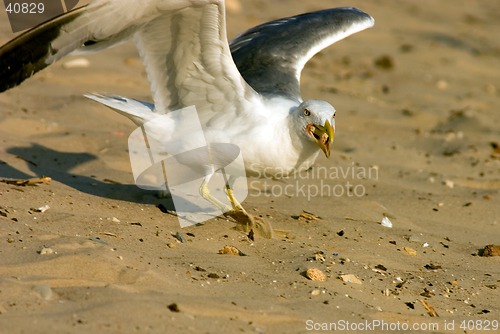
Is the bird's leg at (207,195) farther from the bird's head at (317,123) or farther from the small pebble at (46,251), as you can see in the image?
the small pebble at (46,251)

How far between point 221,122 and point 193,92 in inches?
10.0

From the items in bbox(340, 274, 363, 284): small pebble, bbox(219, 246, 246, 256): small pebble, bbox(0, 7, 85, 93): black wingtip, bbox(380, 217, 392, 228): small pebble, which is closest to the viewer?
bbox(0, 7, 85, 93): black wingtip


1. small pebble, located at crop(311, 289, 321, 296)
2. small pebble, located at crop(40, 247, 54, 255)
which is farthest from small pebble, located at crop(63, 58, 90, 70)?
small pebble, located at crop(311, 289, 321, 296)

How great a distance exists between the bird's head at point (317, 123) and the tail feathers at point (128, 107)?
946 millimetres

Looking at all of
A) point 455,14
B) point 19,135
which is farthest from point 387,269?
point 455,14

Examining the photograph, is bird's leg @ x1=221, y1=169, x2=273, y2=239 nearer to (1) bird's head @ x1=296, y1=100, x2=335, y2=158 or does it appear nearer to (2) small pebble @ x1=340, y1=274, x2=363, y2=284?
(1) bird's head @ x1=296, y1=100, x2=335, y2=158

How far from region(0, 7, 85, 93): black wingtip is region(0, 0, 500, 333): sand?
29.6 inches

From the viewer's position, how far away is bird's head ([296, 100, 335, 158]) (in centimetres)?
488

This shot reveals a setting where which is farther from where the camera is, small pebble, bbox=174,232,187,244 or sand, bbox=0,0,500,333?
small pebble, bbox=174,232,187,244

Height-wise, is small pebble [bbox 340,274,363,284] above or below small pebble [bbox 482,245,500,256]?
above

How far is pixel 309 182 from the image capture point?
6246mm

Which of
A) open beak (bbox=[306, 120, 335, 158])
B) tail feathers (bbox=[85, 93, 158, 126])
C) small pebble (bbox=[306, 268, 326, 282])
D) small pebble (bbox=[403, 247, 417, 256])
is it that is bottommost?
small pebble (bbox=[403, 247, 417, 256])

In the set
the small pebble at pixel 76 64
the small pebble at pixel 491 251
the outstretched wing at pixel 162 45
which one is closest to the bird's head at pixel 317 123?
the outstretched wing at pixel 162 45

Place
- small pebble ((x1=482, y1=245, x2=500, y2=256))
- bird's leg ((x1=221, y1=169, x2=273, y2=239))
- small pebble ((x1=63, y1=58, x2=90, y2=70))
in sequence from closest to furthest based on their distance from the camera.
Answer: bird's leg ((x1=221, y1=169, x2=273, y2=239)) < small pebble ((x1=482, y1=245, x2=500, y2=256)) < small pebble ((x1=63, y1=58, x2=90, y2=70))
